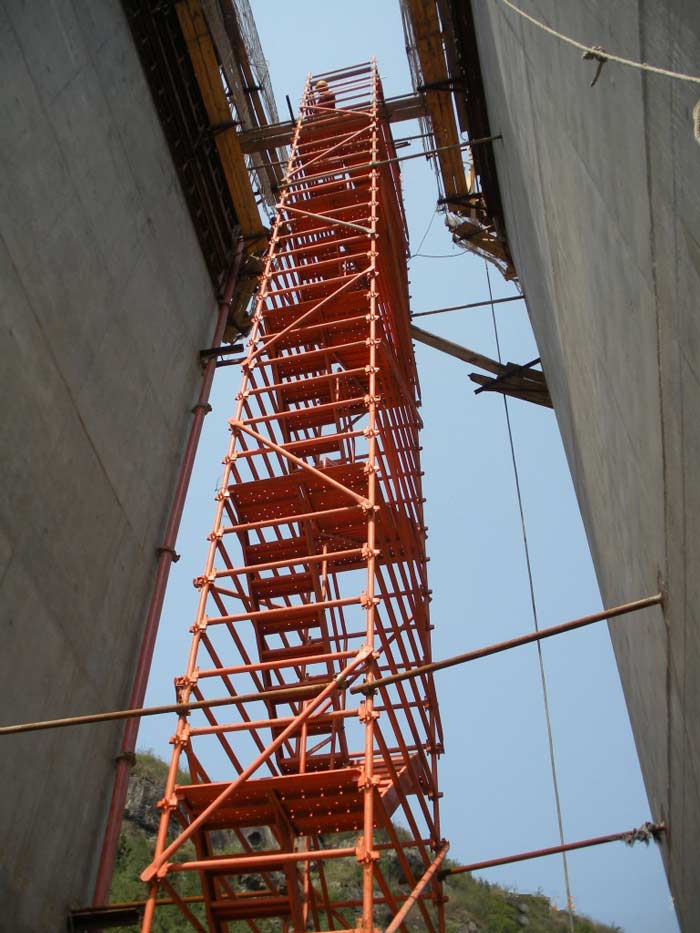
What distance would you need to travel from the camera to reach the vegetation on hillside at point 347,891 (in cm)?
2345

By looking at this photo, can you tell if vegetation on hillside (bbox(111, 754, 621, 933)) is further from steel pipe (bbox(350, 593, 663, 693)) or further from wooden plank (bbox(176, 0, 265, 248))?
steel pipe (bbox(350, 593, 663, 693))

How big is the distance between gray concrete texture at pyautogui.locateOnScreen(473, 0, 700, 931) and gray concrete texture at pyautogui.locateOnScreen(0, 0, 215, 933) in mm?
5642

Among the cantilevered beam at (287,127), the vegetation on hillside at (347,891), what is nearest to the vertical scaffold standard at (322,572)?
the cantilevered beam at (287,127)

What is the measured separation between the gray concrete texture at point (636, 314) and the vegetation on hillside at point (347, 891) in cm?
1755

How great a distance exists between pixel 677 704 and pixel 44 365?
769 centimetres

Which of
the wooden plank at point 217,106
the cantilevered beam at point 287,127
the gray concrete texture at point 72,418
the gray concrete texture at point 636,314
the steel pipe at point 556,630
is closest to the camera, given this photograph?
the gray concrete texture at point 636,314

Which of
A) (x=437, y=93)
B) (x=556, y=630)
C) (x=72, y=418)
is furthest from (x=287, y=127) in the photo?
(x=556, y=630)

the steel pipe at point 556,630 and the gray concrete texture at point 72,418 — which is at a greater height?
the gray concrete texture at point 72,418

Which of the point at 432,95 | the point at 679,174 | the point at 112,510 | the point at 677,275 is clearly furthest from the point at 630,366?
the point at 432,95

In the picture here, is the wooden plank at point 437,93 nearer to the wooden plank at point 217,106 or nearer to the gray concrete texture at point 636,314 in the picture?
the wooden plank at point 217,106

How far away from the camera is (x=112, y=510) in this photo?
11.5 metres

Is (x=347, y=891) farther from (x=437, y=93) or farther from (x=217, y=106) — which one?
(x=437, y=93)

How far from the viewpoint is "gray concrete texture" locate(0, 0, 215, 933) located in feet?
29.6

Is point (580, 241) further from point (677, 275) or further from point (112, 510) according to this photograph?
point (112, 510)
